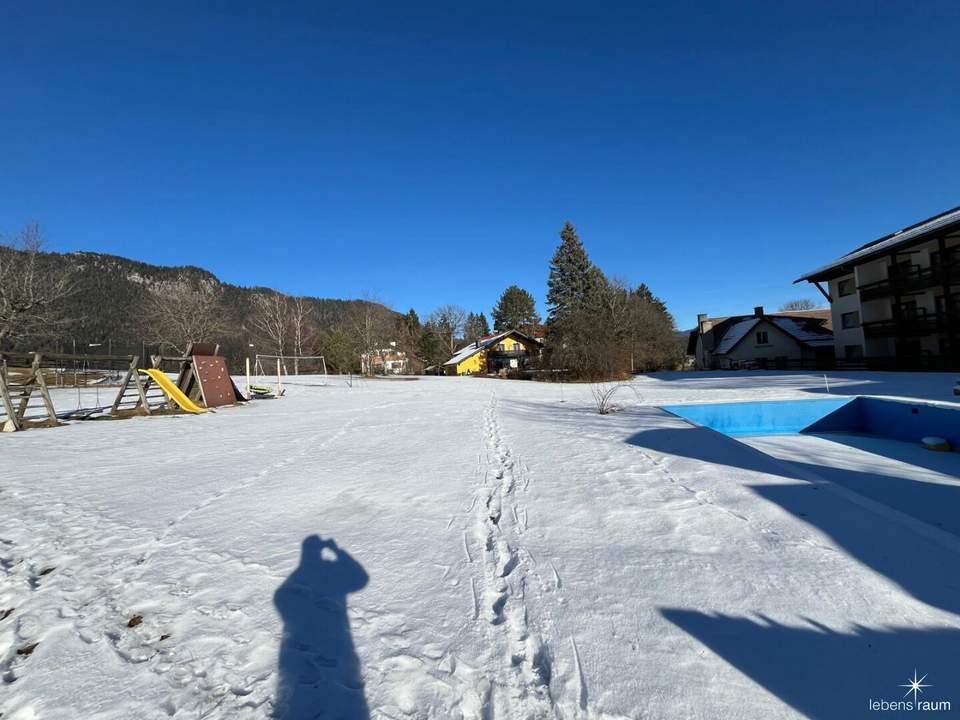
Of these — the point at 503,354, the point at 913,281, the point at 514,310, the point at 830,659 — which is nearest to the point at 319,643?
the point at 830,659

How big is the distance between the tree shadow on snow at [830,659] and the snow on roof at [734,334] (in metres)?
42.8

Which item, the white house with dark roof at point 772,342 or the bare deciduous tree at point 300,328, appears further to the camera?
the bare deciduous tree at point 300,328

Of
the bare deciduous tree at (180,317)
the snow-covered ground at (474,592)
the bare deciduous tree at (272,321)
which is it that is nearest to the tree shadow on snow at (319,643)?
the snow-covered ground at (474,592)

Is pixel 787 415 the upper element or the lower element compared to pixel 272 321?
lower

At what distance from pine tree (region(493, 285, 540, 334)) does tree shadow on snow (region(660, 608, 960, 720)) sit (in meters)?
62.6

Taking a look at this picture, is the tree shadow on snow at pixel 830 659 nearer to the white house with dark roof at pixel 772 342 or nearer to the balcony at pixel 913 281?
the balcony at pixel 913 281

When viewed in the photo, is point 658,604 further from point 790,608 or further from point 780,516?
point 780,516

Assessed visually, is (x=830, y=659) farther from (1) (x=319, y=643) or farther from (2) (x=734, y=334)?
(2) (x=734, y=334)

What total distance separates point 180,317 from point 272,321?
35.9 ft

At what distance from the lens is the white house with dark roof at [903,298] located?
20891 mm

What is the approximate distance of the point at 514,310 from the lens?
66.2 metres

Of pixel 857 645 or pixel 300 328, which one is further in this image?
pixel 300 328

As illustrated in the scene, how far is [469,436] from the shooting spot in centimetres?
852

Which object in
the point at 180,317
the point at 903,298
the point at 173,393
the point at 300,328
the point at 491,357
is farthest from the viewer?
the point at 491,357
